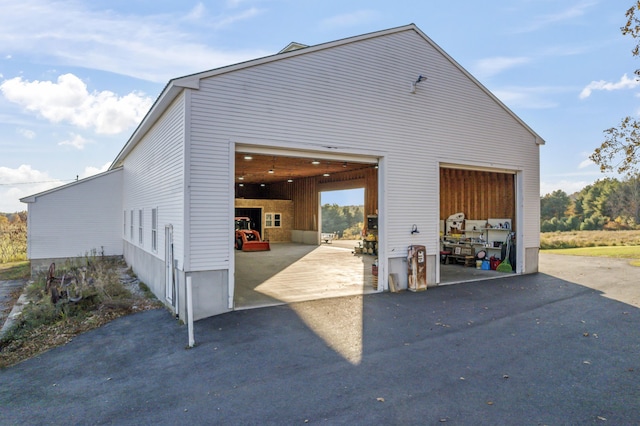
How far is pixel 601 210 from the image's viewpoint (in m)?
37.3

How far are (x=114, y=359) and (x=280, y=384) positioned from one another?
2.59 meters

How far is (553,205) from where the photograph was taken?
4188 cm

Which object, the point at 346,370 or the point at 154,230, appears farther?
the point at 154,230

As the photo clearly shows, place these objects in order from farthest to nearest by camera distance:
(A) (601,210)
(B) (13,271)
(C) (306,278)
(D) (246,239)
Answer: (A) (601,210) → (D) (246,239) → (B) (13,271) → (C) (306,278)

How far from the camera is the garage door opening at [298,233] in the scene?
851cm

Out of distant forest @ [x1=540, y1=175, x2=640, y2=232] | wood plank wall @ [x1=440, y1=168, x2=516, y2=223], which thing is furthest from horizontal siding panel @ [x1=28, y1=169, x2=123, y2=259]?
distant forest @ [x1=540, y1=175, x2=640, y2=232]

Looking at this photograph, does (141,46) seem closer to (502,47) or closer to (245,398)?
(245,398)

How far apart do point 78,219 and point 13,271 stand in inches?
144

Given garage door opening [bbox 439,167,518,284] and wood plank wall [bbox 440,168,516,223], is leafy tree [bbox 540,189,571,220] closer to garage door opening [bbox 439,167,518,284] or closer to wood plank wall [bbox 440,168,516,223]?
wood plank wall [bbox 440,168,516,223]

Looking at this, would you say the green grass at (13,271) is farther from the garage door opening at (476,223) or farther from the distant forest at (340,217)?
the distant forest at (340,217)

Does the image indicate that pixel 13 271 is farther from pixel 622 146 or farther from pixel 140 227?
pixel 622 146

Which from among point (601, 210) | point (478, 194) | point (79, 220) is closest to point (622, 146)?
point (478, 194)

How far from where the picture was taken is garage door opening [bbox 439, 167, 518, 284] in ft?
37.4

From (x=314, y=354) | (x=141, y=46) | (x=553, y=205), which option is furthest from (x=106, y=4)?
(x=553, y=205)
